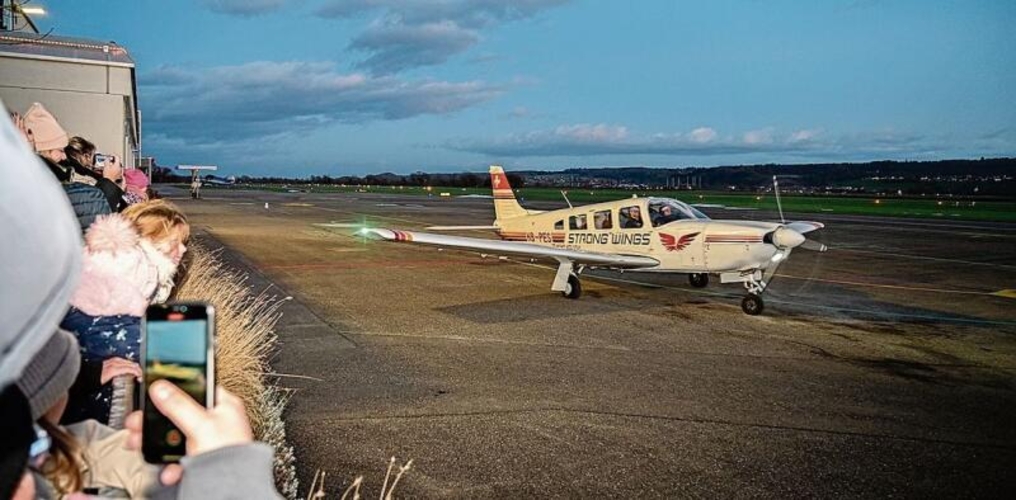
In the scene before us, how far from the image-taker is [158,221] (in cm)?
429

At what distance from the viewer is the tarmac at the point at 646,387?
5855mm


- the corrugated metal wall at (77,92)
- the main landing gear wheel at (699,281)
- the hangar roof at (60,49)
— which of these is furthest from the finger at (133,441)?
the corrugated metal wall at (77,92)

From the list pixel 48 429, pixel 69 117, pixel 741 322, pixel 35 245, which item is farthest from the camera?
pixel 69 117

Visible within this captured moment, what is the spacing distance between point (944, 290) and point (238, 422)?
58.6 feet

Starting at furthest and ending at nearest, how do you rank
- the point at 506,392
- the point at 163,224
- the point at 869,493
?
1. the point at 506,392
2. the point at 869,493
3. the point at 163,224

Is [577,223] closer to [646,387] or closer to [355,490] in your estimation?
[646,387]

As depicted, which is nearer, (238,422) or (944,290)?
(238,422)

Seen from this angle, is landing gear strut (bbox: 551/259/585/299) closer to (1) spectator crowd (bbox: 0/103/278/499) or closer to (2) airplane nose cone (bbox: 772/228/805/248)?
(2) airplane nose cone (bbox: 772/228/805/248)

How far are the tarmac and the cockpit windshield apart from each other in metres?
1.46

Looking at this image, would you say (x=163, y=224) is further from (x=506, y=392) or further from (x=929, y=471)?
(x=929, y=471)

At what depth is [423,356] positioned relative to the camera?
9.43 m

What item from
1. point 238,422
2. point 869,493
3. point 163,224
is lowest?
point 869,493

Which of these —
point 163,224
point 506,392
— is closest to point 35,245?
point 163,224

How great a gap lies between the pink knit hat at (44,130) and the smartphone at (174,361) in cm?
430
